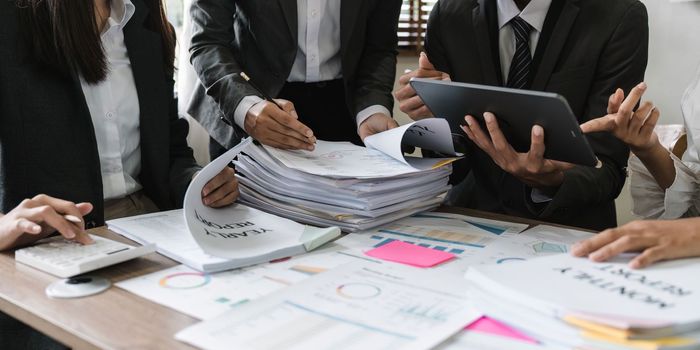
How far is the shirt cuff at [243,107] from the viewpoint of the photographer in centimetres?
136

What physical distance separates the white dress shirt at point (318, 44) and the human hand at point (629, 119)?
57cm

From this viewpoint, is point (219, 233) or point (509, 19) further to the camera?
point (509, 19)

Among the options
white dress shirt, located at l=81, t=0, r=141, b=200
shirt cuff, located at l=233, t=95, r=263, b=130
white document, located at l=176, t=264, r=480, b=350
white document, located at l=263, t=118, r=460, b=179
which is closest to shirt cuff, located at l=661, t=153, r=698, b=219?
white document, located at l=263, t=118, r=460, b=179

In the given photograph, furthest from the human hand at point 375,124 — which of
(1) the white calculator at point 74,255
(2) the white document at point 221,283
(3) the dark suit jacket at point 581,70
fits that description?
(1) the white calculator at point 74,255

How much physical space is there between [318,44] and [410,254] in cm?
83

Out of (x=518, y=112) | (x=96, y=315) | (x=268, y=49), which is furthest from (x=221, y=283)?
(x=268, y=49)

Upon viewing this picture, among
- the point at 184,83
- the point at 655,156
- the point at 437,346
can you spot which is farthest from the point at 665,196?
the point at 184,83

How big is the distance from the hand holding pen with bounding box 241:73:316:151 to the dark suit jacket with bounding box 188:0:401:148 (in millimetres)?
135

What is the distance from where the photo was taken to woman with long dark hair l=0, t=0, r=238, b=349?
1243 mm

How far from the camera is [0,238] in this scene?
959mm

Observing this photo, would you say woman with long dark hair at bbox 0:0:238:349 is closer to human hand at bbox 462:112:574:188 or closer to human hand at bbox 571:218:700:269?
human hand at bbox 462:112:574:188

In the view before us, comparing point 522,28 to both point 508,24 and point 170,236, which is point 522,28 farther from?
point 170,236

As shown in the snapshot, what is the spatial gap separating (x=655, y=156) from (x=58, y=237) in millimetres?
1091

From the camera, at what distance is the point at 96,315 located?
2.46 ft
